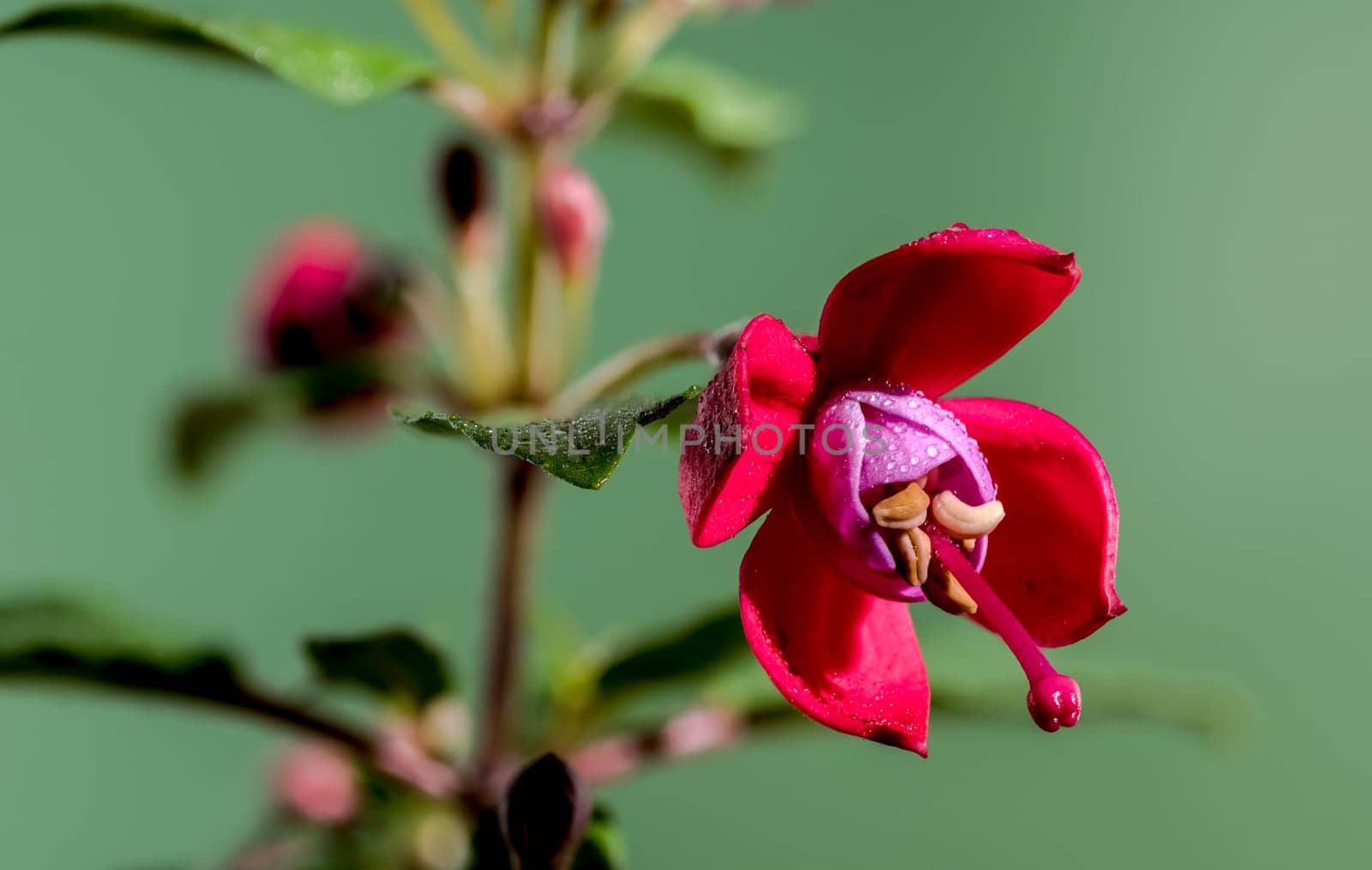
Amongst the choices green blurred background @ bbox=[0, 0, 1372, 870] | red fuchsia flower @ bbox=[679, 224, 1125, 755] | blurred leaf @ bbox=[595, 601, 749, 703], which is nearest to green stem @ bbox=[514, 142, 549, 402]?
blurred leaf @ bbox=[595, 601, 749, 703]

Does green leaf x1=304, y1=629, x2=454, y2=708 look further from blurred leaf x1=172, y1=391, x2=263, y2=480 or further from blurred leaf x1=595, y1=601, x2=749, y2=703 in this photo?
blurred leaf x1=172, y1=391, x2=263, y2=480

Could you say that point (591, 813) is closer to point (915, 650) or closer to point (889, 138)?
point (915, 650)

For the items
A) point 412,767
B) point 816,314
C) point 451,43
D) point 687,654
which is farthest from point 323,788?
point 816,314

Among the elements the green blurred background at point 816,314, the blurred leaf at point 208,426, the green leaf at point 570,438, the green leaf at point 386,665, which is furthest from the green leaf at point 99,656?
the green blurred background at point 816,314

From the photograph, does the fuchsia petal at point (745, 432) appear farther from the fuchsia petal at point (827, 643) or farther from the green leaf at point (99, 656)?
the green leaf at point (99, 656)

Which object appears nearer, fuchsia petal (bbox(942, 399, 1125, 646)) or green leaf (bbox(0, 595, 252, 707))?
fuchsia petal (bbox(942, 399, 1125, 646))

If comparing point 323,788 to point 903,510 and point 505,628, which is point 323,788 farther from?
point 903,510

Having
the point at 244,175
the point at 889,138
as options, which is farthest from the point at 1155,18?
the point at 244,175
